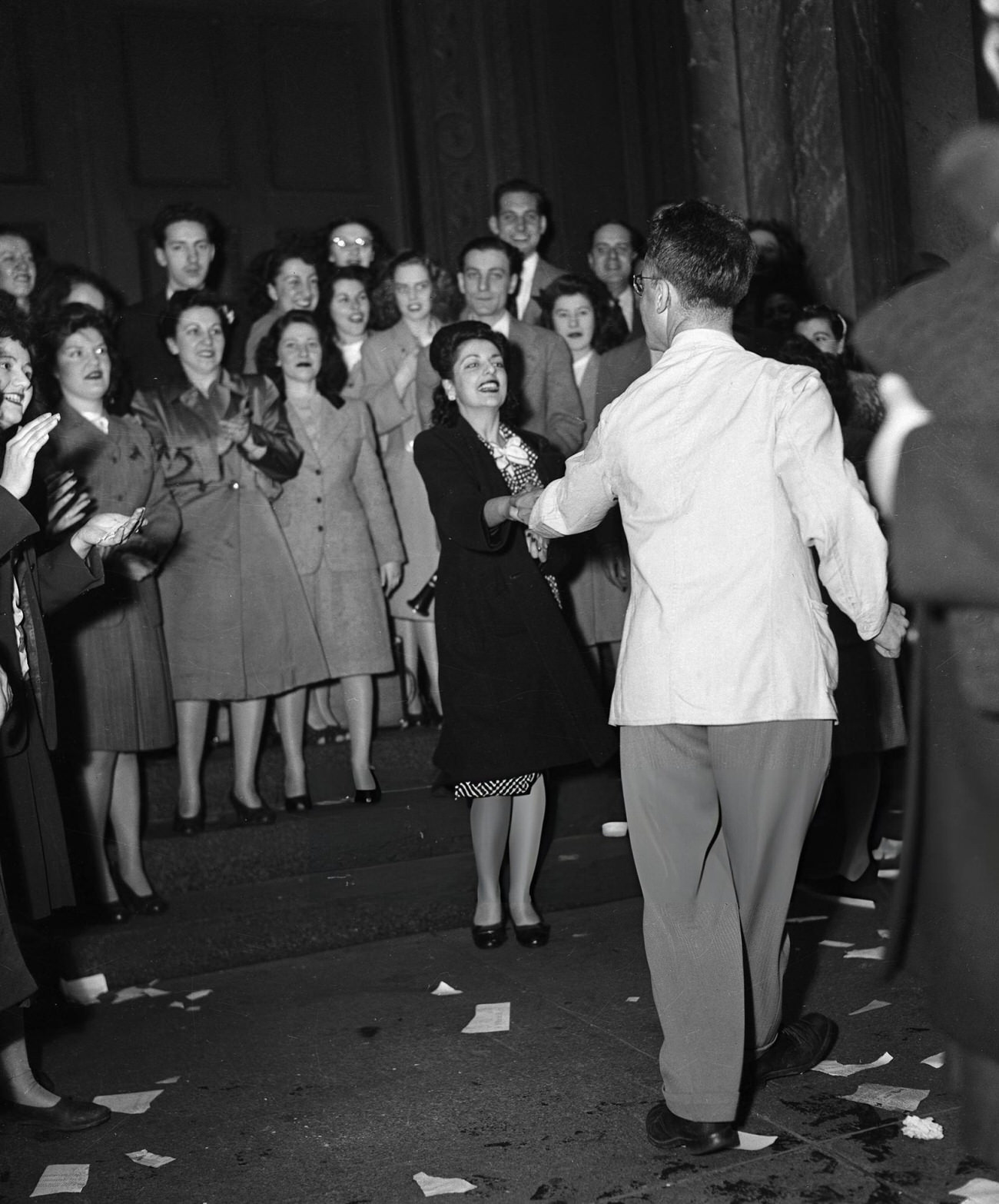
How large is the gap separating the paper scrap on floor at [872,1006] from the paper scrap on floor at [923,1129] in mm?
761

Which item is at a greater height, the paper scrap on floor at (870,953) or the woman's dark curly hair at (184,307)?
the woman's dark curly hair at (184,307)

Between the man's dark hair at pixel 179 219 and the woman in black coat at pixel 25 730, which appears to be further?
the man's dark hair at pixel 179 219

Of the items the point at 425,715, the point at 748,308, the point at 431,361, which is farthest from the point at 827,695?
the point at 748,308

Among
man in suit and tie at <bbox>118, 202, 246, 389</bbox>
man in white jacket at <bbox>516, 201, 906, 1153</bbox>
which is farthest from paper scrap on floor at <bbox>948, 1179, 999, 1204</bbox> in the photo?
man in suit and tie at <bbox>118, 202, 246, 389</bbox>

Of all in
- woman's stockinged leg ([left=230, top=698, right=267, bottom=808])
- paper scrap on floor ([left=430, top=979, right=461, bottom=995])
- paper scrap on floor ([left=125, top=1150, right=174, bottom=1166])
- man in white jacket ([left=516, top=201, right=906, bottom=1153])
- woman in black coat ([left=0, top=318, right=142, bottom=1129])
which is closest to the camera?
man in white jacket ([left=516, top=201, right=906, bottom=1153])

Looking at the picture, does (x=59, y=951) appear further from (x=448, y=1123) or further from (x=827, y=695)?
(x=827, y=695)

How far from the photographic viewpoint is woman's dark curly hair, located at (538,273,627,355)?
5.81 meters

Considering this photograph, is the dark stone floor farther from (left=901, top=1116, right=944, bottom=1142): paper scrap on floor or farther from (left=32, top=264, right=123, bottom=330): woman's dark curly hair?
(left=32, top=264, right=123, bottom=330): woman's dark curly hair

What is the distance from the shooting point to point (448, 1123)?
3223 mm

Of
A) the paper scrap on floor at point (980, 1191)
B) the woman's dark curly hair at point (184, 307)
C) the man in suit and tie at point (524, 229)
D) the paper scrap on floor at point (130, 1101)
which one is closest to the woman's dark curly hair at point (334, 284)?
the woman's dark curly hair at point (184, 307)

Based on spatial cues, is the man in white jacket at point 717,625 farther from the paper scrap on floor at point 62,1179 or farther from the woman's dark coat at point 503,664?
the woman's dark coat at point 503,664

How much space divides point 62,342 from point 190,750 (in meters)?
1.46

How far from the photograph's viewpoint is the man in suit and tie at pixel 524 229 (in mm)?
6332

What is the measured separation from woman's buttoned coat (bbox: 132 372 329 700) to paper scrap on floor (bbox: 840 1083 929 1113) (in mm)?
2618
